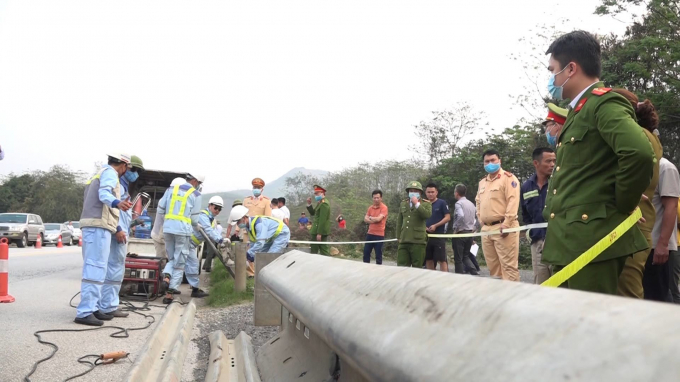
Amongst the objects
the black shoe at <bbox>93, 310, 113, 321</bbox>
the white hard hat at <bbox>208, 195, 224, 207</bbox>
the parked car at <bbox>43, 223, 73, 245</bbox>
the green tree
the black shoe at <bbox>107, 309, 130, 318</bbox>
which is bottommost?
the parked car at <bbox>43, 223, 73, 245</bbox>

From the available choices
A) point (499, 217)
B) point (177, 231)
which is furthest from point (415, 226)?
point (177, 231)

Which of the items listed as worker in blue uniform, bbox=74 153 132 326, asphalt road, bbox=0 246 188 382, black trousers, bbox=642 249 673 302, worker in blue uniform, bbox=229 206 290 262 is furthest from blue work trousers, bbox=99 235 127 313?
black trousers, bbox=642 249 673 302

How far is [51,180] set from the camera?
6375cm

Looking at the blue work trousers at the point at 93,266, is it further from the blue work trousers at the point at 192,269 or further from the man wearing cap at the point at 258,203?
the man wearing cap at the point at 258,203

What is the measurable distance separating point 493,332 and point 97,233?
597 cm

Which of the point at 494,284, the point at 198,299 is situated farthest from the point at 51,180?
the point at 494,284

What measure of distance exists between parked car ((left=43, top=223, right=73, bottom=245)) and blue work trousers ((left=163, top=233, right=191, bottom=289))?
2532 cm

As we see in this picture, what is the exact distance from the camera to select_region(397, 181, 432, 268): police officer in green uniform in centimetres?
810

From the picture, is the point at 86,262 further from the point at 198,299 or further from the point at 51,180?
the point at 51,180

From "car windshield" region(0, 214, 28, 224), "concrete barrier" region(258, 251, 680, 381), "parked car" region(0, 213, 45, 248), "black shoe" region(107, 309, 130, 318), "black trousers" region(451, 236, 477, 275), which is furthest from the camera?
"car windshield" region(0, 214, 28, 224)

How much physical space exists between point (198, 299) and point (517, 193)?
5.37 m

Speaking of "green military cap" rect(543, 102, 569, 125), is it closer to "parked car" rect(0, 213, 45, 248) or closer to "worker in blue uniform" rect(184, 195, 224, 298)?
"worker in blue uniform" rect(184, 195, 224, 298)

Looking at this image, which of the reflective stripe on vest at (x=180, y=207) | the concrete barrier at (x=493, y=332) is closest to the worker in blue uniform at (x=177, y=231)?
the reflective stripe on vest at (x=180, y=207)

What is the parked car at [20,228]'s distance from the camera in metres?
25.2
